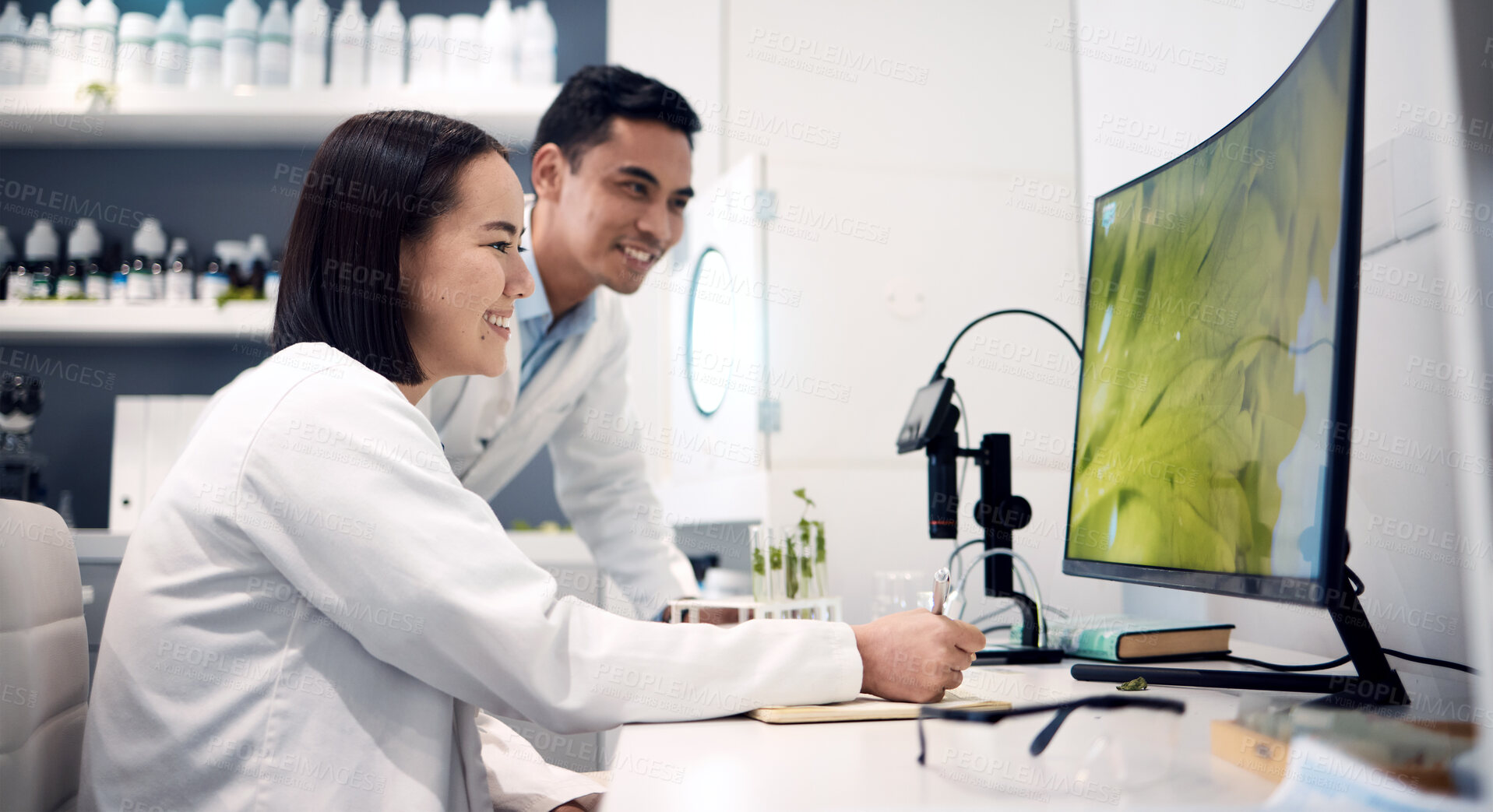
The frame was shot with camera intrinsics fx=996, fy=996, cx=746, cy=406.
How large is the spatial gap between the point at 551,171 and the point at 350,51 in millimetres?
849

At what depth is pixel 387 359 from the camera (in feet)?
3.39

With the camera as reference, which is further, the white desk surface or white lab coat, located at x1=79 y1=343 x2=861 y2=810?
white lab coat, located at x1=79 y1=343 x2=861 y2=810

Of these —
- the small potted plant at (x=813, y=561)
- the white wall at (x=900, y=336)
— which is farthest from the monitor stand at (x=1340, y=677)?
the white wall at (x=900, y=336)

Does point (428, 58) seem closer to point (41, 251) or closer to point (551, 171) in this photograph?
point (551, 171)

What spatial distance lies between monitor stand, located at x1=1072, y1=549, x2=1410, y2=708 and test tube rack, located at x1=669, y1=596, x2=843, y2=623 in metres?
0.33

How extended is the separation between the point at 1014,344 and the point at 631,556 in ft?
2.85

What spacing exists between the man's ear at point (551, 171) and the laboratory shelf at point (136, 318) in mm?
821

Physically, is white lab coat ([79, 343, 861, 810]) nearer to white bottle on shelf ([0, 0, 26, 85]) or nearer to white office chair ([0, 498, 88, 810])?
white office chair ([0, 498, 88, 810])

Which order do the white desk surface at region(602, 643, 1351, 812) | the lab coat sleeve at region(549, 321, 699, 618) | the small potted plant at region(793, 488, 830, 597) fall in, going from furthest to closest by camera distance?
the lab coat sleeve at region(549, 321, 699, 618)
the small potted plant at region(793, 488, 830, 597)
the white desk surface at region(602, 643, 1351, 812)

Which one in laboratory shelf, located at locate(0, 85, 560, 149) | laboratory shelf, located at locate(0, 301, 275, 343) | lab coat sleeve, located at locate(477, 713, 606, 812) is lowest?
lab coat sleeve, located at locate(477, 713, 606, 812)

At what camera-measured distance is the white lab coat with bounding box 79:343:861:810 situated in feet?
2.51

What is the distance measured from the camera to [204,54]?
2.50 m

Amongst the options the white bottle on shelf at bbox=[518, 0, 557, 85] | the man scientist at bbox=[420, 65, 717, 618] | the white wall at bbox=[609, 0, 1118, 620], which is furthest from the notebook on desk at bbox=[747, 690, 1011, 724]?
the white bottle on shelf at bbox=[518, 0, 557, 85]

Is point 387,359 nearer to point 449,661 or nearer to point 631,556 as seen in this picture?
point 449,661
